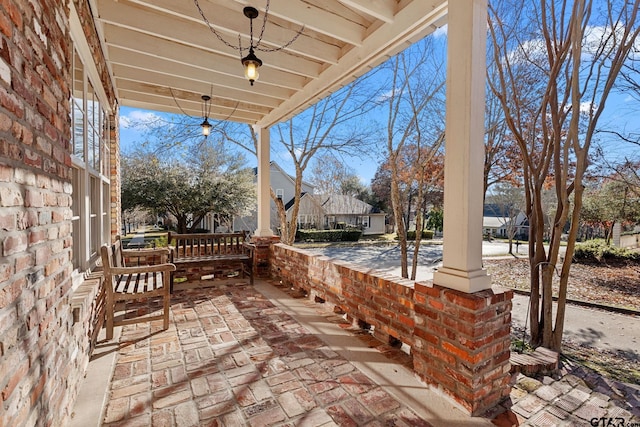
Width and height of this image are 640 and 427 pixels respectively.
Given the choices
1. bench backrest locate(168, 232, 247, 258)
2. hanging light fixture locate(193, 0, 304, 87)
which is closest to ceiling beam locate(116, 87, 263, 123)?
hanging light fixture locate(193, 0, 304, 87)

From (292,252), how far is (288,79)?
248cm

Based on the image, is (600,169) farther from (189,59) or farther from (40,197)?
(40,197)

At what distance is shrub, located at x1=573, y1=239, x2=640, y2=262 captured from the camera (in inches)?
473

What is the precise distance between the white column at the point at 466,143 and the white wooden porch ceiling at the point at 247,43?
638mm

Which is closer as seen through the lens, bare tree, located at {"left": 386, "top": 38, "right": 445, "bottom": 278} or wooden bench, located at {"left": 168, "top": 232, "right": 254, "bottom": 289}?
wooden bench, located at {"left": 168, "top": 232, "right": 254, "bottom": 289}

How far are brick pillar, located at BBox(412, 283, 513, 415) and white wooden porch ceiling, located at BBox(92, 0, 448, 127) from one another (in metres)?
2.26

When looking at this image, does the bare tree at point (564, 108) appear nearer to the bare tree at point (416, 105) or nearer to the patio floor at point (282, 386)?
the patio floor at point (282, 386)

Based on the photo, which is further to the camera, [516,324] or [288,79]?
[516,324]

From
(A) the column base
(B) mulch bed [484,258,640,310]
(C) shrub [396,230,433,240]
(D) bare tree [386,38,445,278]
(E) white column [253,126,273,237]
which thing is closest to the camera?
(A) the column base

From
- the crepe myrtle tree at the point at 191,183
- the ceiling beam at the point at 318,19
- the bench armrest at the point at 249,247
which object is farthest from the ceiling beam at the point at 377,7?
the crepe myrtle tree at the point at 191,183

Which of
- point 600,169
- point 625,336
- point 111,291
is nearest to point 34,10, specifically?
point 111,291

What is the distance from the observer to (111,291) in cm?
275

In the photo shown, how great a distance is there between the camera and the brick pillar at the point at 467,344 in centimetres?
181

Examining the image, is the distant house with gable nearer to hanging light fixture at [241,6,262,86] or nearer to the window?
the window
